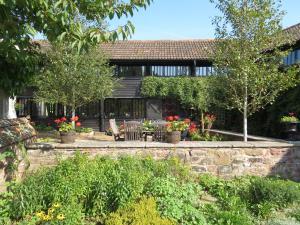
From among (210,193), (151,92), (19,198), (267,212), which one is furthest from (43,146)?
(151,92)

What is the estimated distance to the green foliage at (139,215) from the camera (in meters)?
5.00

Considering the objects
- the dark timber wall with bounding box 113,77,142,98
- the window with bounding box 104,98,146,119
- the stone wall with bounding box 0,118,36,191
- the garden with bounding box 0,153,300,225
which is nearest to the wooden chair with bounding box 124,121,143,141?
the stone wall with bounding box 0,118,36,191

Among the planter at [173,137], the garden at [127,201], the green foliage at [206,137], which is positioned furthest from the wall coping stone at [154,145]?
the green foliage at [206,137]

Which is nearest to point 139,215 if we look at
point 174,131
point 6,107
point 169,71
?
point 174,131

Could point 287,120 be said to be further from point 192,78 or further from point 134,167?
point 192,78

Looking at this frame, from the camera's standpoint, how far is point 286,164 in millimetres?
8289

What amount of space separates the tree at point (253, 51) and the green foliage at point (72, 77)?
8.07 m

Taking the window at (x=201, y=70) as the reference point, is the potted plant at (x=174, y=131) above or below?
below

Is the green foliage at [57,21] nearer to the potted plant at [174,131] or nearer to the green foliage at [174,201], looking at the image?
the green foliage at [174,201]

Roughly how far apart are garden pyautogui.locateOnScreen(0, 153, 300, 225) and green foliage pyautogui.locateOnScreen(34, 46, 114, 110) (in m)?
9.54

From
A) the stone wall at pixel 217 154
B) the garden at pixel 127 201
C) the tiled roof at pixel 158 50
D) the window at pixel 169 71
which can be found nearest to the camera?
the garden at pixel 127 201

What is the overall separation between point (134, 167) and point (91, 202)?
48.0 inches

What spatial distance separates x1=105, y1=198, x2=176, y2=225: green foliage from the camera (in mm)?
5000

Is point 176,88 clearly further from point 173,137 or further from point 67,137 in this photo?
point 67,137
